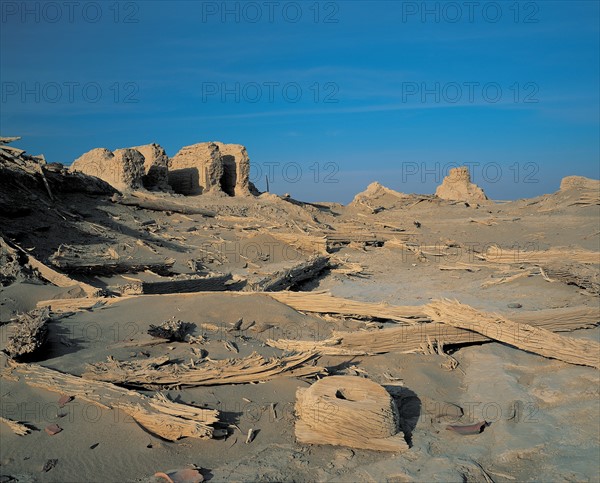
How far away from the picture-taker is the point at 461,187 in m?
26.7

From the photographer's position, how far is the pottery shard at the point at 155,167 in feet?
58.2

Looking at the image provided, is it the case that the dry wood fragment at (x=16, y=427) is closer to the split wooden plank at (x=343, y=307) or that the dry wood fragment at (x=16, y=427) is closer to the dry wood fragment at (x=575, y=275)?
the split wooden plank at (x=343, y=307)

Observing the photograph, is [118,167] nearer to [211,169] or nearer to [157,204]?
[157,204]

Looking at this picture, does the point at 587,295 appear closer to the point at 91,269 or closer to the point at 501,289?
the point at 501,289

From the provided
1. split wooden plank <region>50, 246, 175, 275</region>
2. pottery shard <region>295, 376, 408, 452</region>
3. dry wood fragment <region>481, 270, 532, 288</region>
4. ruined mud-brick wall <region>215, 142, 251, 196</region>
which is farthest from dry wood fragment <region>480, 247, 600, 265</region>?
ruined mud-brick wall <region>215, 142, 251, 196</region>

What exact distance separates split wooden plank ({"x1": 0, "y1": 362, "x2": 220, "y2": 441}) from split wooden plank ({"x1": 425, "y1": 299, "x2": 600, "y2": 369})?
2.69m

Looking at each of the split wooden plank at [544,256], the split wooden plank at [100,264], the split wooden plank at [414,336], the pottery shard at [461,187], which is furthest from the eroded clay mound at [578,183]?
the split wooden plank at [100,264]

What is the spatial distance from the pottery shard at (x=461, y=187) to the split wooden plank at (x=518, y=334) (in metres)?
22.7

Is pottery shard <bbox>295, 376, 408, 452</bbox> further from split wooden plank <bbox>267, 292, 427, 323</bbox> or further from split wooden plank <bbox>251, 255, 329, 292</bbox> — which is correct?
split wooden plank <bbox>251, 255, 329, 292</bbox>

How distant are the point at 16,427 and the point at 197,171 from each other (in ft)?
54.9

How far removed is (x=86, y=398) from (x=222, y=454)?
41.8 inches

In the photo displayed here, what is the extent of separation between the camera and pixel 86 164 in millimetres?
17031

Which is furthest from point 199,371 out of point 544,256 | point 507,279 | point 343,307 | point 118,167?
point 118,167

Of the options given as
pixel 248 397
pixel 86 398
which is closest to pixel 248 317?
pixel 248 397
